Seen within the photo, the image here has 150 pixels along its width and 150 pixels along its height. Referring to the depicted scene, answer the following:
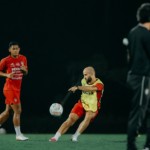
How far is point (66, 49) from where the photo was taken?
15.2 meters

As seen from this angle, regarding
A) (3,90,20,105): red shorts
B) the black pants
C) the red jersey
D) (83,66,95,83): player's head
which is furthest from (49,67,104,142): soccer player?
the black pants

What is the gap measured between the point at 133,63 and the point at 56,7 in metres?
7.90

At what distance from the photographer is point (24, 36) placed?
48.6 feet

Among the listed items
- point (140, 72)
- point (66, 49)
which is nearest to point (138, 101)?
point (140, 72)

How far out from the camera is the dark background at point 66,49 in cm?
1474

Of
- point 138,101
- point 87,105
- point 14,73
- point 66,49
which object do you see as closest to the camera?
point 138,101

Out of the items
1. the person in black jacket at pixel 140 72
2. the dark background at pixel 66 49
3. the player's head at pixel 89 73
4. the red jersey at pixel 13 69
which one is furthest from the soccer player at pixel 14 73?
the dark background at pixel 66 49

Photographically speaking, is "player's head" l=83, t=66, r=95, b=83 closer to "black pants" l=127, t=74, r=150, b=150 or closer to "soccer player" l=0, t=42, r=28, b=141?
"soccer player" l=0, t=42, r=28, b=141

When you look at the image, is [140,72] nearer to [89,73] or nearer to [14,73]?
[89,73]

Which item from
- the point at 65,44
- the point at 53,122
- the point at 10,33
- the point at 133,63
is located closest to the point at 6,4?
the point at 10,33

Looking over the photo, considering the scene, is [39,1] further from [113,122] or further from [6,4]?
[113,122]

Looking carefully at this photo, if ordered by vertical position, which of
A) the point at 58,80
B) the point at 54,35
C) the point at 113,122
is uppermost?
the point at 54,35

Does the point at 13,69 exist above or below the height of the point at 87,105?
above

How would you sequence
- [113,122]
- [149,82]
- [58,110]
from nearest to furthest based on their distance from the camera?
[149,82] < [58,110] < [113,122]
